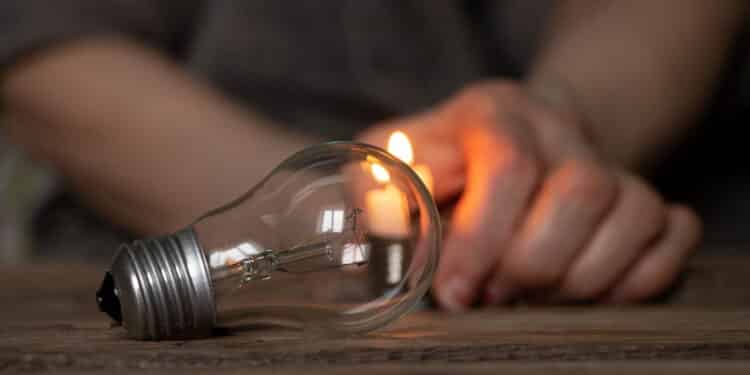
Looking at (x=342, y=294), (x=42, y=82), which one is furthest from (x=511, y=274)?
Result: (x=42, y=82)

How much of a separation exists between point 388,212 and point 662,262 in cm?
26

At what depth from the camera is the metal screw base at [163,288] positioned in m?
0.33

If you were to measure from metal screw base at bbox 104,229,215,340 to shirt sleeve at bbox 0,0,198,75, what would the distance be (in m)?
0.52

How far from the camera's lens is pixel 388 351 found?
303 mm

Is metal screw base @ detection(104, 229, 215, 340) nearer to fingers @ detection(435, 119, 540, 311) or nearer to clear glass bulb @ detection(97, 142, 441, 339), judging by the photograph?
clear glass bulb @ detection(97, 142, 441, 339)

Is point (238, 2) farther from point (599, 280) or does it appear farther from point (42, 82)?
point (599, 280)

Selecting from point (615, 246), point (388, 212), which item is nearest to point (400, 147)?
point (388, 212)

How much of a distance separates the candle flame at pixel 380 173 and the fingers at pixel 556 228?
181mm

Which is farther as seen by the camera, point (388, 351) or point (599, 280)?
point (599, 280)

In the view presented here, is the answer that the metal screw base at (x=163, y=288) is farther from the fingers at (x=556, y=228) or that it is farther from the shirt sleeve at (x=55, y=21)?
the shirt sleeve at (x=55, y=21)

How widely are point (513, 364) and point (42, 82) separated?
0.65 m

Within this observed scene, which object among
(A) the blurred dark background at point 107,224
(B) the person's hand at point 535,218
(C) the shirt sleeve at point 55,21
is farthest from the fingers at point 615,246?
(C) the shirt sleeve at point 55,21

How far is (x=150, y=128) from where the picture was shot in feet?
2.63

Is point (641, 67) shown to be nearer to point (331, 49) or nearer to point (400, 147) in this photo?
point (331, 49)
